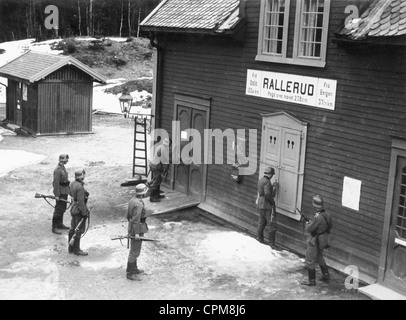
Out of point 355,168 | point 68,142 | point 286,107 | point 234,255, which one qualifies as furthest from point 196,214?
point 68,142

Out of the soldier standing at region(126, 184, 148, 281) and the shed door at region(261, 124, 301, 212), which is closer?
the soldier standing at region(126, 184, 148, 281)

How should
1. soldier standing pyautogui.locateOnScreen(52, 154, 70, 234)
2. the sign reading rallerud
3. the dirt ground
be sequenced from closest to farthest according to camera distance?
the dirt ground
the sign reading rallerud
soldier standing pyautogui.locateOnScreen(52, 154, 70, 234)

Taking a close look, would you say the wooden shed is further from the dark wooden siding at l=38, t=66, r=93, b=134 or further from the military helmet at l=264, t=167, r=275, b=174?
the military helmet at l=264, t=167, r=275, b=174

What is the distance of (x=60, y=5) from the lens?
62.4m

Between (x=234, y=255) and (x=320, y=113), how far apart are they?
3.62 m

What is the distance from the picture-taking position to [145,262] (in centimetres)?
1290

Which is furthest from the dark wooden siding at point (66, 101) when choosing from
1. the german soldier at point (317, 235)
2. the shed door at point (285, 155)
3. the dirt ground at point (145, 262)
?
the german soldier at point (317, 235)

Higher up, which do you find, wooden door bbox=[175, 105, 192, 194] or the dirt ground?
wooden door bbox=[175, 105, 192, 194]

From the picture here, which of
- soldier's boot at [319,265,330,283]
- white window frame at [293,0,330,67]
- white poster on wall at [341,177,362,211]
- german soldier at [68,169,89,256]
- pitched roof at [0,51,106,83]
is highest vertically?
white window frame at [293,0,330,67]

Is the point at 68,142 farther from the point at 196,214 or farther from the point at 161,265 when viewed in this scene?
the point at 161,265

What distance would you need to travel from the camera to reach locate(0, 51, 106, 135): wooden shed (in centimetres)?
2822

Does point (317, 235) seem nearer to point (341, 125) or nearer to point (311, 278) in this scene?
point (311, 278)

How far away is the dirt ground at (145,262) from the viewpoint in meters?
11.4
